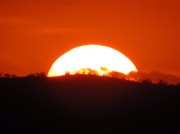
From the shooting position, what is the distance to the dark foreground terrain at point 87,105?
1551 inches

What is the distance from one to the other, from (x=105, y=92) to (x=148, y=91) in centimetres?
262

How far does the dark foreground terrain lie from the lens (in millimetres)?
39406

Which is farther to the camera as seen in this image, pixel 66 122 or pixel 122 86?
pixel 122 86

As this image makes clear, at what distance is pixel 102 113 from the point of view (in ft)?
136

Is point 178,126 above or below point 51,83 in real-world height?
below

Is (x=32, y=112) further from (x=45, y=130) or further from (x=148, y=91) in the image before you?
(x=148, y=91)

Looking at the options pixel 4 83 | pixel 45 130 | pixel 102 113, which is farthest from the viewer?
pixel 4 83

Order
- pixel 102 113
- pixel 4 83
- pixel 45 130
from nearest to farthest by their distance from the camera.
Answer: pixel 45 130, pixel 102 113, pixel 4 83

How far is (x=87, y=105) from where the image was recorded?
4219 centimetres

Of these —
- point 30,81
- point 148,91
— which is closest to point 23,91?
point 30,81

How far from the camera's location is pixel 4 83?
145ft

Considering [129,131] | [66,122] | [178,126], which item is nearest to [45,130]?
[66,122]

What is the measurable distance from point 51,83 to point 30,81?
1257 mm

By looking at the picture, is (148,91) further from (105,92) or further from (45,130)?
(45,130)
